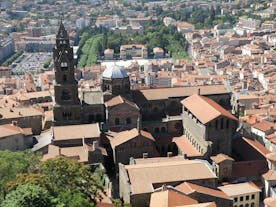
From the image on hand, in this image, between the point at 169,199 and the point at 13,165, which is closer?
the point at 169,199

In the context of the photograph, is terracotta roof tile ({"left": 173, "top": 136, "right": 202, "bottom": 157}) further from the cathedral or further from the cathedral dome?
the cathedral dome

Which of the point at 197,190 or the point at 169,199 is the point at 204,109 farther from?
the point at 169,199

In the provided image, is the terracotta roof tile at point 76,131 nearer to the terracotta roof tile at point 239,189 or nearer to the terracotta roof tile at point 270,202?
the terracotta roof tile at point 239,189

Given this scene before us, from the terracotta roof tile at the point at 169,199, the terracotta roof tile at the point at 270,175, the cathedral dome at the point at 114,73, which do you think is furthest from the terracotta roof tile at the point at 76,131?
the terracotta roof tile at the point at 270,175

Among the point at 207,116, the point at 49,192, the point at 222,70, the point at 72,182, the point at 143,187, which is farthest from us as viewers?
the point at 222,70

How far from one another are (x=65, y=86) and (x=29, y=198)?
31.0m

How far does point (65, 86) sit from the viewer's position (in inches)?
2485

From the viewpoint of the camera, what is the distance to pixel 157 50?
175000 millimetres

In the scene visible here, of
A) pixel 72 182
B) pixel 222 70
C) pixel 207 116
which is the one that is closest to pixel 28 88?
pixel 222 70

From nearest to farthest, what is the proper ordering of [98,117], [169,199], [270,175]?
[169,199] → [270,175] → [98,117]

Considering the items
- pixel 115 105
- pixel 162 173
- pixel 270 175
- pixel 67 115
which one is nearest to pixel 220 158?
pixel 270 175

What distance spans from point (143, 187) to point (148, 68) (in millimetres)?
98283

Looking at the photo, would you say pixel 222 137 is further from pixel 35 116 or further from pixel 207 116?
pixel 35 116

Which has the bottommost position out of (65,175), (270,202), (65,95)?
(270,202)
